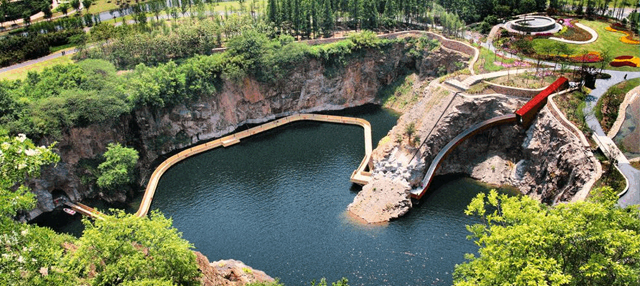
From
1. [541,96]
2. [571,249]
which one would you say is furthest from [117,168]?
[541,96]

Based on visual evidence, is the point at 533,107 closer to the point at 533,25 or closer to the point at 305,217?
the point at 533,25


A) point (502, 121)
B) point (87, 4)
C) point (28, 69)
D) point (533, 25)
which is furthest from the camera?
point (87, 4)

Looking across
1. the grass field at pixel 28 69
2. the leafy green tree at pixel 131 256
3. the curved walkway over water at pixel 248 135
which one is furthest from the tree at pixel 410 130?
the grass field at pixel 28 69

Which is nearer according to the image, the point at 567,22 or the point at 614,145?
the point at 614,145

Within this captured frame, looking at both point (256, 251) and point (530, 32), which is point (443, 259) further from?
point (530, 32)

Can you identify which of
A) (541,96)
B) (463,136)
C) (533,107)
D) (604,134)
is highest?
(541,96)

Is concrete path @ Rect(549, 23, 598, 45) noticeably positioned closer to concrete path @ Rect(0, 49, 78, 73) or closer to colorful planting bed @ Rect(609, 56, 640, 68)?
colorful planting bed @ Rect(609, 56, 640, 68)

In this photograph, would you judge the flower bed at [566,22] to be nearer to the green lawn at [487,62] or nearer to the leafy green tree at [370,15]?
the green lawn at [487,62]
